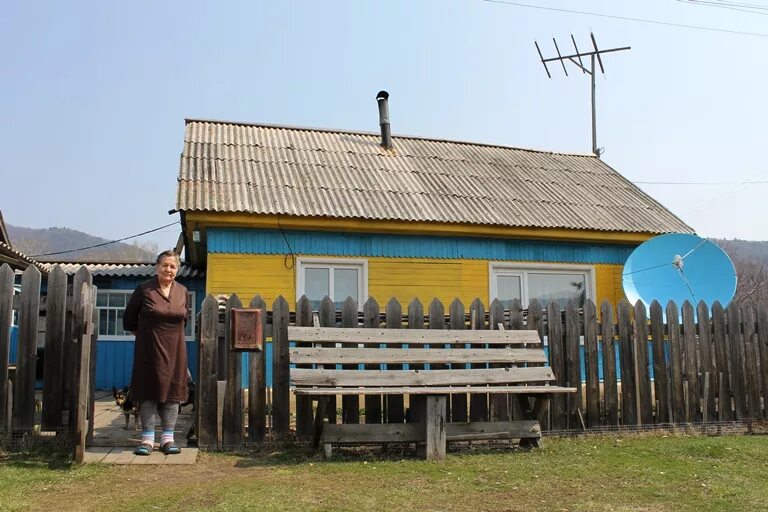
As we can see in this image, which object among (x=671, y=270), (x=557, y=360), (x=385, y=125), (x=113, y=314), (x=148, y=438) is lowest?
(x=148, y=438)

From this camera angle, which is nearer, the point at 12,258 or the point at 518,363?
the point at 518,363

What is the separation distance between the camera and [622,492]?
16.5 ft

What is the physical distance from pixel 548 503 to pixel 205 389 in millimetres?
3403

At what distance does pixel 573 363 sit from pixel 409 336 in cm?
199

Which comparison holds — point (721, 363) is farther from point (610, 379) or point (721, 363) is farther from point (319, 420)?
point (319, 420)

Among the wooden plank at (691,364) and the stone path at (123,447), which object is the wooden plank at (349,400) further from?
the wooden plank at (691,364)

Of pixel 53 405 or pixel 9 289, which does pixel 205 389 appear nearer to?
pixel 53 405

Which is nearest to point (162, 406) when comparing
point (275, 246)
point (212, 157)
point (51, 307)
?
point (51, 307)

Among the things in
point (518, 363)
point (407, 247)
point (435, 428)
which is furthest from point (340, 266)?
point (435, 428)

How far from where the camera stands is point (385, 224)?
11.6 m

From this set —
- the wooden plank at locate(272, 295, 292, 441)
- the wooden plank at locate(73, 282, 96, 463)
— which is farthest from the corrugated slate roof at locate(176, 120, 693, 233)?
the wooden plank at locate(73, 282, 96, 463)

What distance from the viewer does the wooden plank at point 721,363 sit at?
805 cm

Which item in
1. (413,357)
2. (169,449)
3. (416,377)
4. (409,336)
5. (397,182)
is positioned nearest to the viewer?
(169,449)

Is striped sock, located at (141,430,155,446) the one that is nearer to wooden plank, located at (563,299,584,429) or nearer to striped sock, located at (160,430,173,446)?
striped sock, located at (160,430,173,446)
